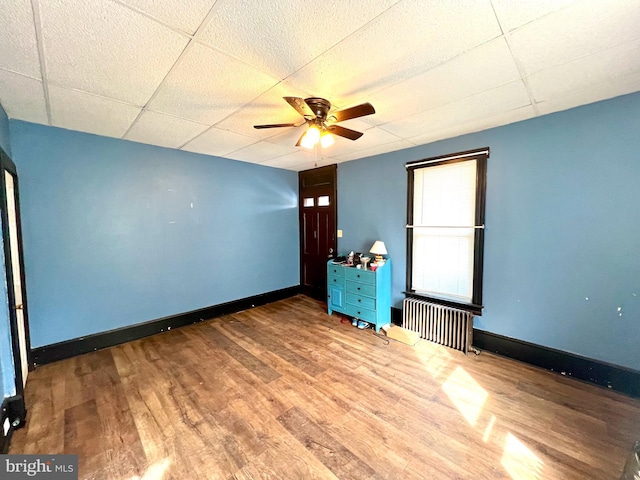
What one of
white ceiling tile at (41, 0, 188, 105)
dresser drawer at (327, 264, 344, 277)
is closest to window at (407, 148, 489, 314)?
dresser drawer at (327, 264, 344, 277)

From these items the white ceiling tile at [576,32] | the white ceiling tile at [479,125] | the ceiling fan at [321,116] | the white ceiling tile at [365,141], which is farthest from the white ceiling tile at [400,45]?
the white ceiling tile at [479,125]

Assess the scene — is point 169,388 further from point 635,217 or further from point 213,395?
point 635,217

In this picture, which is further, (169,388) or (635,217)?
(169,388)

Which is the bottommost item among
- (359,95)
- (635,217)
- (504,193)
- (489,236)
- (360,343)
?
(360,343)

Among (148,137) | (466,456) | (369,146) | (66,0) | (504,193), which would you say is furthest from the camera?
(369,146)

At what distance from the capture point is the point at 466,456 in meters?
1.59

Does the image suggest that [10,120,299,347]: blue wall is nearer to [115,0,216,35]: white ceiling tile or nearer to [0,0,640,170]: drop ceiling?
[0,0,640,170]: drop ceiling

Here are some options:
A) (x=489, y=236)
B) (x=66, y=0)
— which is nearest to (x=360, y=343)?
(x=489, y=236)

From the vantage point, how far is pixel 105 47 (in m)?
1.42

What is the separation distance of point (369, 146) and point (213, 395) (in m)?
3.40

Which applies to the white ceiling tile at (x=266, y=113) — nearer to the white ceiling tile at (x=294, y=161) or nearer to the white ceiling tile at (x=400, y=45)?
the white ceiling tile at (x=400, y=45)

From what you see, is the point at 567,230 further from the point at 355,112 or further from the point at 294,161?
the point at 294,161

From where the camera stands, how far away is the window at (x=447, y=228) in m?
2.90

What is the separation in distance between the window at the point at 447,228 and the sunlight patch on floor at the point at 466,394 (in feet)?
2.81
